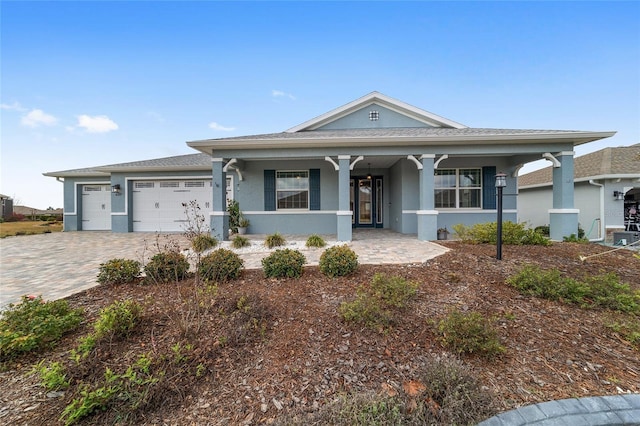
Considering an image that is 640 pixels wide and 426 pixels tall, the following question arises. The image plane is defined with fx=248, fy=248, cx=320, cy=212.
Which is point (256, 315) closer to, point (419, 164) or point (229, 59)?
point (419, 164)

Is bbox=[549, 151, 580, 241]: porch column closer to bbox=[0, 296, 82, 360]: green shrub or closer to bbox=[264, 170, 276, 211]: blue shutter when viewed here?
bbox=[264, 170, 276, 211]: blue shutter

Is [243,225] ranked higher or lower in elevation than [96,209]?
lower

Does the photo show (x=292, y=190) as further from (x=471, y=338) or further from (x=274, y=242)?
(x=471, y=338)

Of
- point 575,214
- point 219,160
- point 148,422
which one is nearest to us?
point 148,422

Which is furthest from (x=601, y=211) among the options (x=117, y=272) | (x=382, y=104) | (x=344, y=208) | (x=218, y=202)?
(x=117, y=272)

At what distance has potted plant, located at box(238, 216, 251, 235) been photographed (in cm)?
933

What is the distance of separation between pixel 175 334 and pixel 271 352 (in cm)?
107

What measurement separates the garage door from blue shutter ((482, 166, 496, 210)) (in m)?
11.2

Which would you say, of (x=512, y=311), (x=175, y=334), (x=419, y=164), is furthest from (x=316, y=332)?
(x=419, y=164)

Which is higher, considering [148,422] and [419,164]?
[419,164]

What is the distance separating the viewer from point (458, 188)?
364 inches

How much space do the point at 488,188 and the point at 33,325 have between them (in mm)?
11470

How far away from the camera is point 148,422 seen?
1.72 metres

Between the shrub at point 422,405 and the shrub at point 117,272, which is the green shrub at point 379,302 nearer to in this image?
the shrub at point 422,405
